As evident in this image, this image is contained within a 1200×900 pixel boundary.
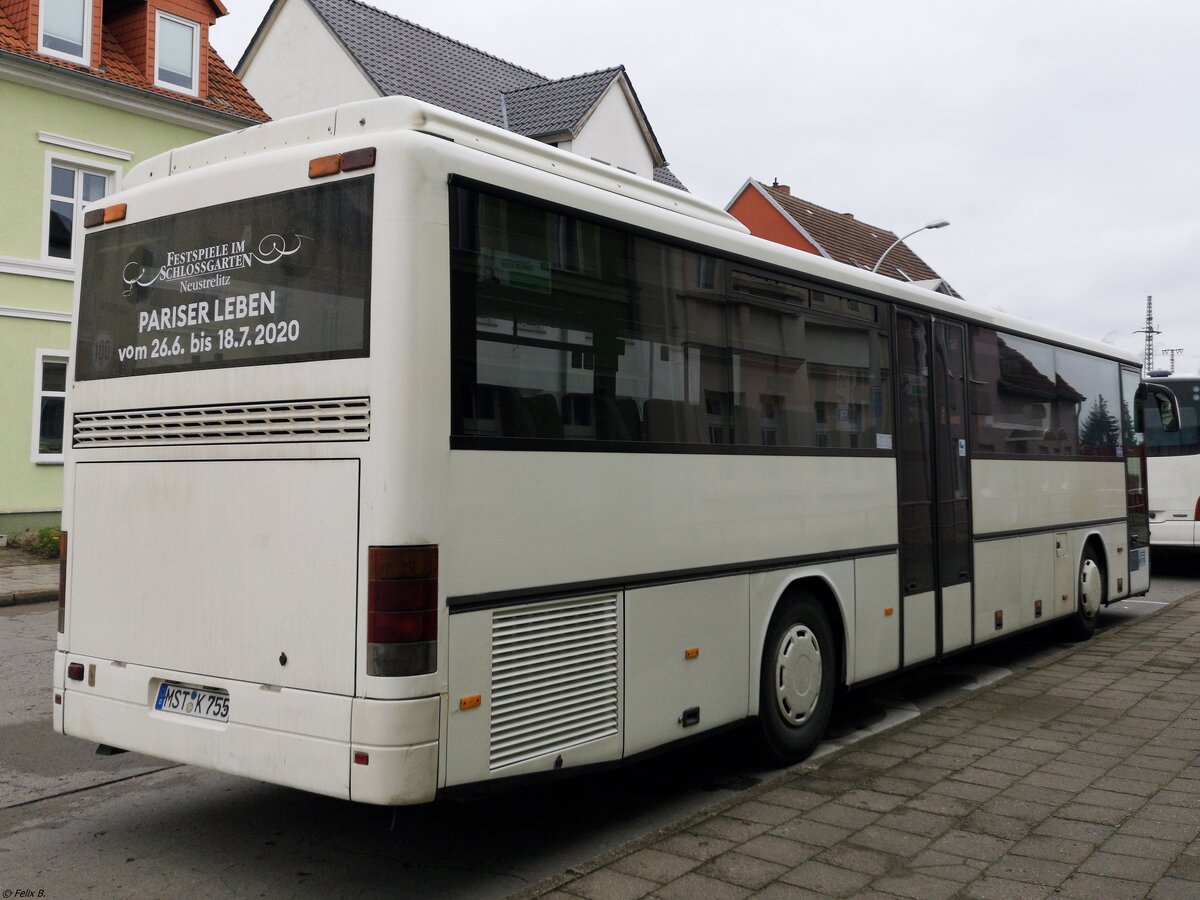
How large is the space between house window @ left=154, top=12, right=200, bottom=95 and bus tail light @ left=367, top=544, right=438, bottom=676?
20.7 metres

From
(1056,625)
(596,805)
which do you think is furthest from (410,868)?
(1056,625)

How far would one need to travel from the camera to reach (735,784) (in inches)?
257

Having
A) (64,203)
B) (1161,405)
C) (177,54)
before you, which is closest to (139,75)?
(177,54)

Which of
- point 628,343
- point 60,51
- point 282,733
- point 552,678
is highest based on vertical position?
point 60,51

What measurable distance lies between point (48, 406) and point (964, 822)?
1824 cm

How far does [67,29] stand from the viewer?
68.6ft

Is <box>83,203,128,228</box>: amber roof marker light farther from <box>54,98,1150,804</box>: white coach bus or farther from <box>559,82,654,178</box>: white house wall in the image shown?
<box>559,82,654,178</box>: white house wall

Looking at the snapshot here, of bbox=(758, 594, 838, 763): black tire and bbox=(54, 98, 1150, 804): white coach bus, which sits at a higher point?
bbox=(54, 98, 1150, 804): white coach bus

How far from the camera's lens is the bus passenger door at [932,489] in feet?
26.9

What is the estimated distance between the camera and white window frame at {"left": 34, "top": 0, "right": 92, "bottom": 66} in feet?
66.5

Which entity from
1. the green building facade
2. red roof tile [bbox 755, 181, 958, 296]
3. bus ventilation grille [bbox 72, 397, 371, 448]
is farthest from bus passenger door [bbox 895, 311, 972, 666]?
red roof tile [bbox 755, 181, 958, 296]

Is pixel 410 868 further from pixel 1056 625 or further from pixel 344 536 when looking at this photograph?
pixel 1056 625

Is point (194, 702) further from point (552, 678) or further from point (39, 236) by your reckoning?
point (39, 236)

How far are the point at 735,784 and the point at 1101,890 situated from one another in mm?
2211
